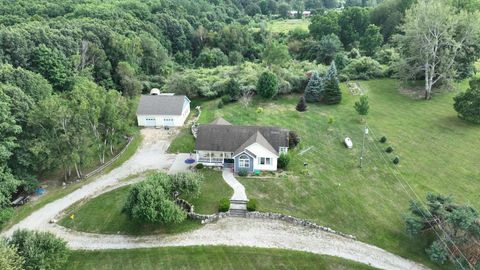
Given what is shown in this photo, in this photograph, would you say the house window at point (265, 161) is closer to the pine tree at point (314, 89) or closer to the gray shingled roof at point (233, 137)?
the gray shingled roof at point (233, 137)

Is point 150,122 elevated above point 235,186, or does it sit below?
above

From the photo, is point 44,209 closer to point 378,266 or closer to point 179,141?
point 179,141

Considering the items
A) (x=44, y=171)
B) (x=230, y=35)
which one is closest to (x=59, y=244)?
(x=44, y=171)

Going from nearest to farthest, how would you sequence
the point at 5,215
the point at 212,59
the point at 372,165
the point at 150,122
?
1. the point at 5,215
2. the point at 372,165
3. the point at 150,122
4. the point at 212,59

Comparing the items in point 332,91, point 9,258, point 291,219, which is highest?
point 332,91

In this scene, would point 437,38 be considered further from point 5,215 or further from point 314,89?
point 5,215

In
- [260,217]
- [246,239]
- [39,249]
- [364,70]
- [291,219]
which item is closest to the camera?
[39,249]

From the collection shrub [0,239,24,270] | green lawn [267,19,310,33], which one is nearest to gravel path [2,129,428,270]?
shrub [0,239,24,270]

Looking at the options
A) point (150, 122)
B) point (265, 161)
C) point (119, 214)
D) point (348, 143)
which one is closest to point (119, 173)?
point (119, 214)
